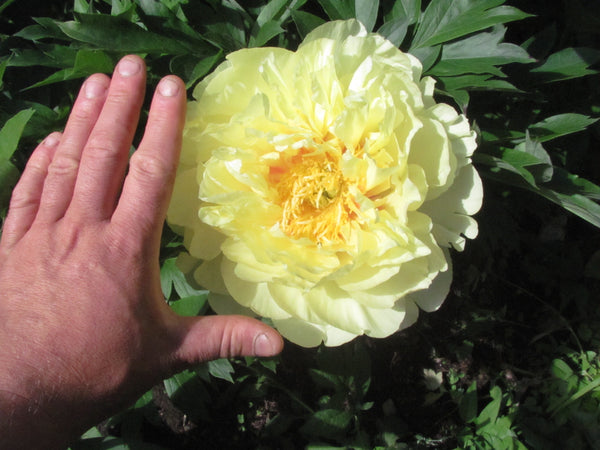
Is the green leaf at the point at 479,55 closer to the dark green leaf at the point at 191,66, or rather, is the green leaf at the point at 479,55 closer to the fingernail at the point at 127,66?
the dark green leaf at the point at 191,66

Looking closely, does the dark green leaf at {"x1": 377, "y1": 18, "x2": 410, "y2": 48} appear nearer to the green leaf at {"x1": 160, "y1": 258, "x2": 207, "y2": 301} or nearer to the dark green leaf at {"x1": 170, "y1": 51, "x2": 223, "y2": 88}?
the dark green leaf at {"x1": 170, "y1": 51, "x2": 223, "y2": 88}

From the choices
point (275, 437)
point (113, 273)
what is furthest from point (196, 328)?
point (275, 437)

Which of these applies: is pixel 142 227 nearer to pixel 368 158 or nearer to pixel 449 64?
pixel 368 158

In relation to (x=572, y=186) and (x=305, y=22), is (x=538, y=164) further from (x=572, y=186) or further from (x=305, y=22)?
(x=305, y=22)

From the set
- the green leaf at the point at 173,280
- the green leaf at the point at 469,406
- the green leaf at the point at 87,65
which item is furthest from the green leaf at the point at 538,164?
the green leaf at the point at 469,406

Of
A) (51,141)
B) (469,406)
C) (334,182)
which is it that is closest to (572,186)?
(334,182)

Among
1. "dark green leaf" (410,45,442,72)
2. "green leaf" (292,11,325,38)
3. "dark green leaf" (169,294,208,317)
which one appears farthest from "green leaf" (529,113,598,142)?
"dark green leaf" (169,294,208,317)
